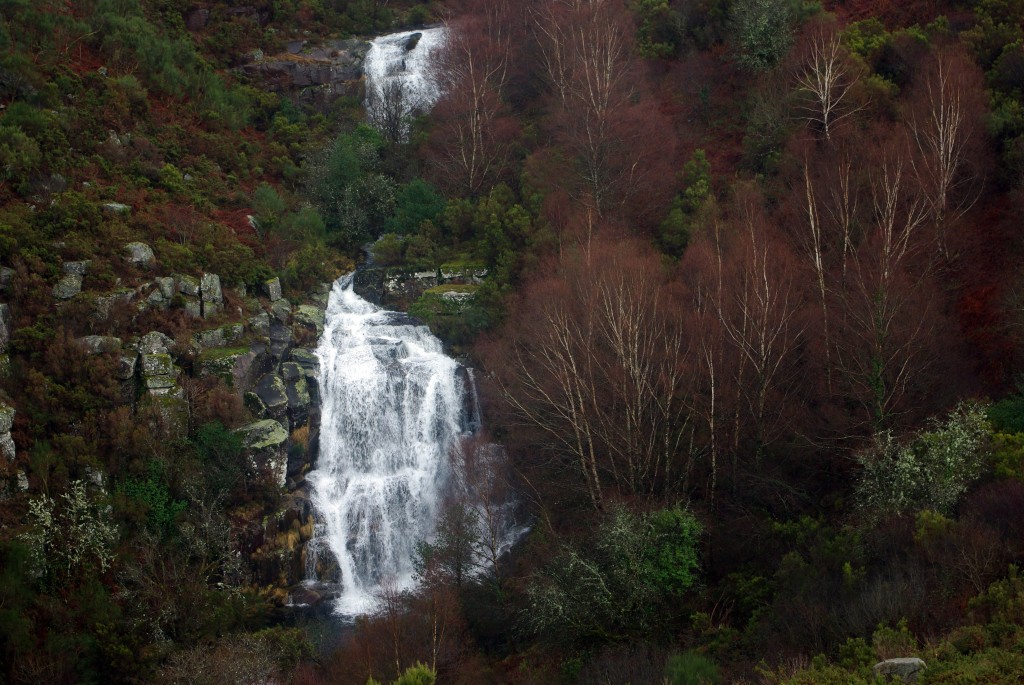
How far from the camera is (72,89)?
3522 centimetres

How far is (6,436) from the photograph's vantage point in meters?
24.0

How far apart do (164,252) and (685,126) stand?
911 inches

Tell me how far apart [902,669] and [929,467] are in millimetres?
7115

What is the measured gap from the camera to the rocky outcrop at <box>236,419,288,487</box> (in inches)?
1081

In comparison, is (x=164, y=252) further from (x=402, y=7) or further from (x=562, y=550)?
(x=402, y=7)

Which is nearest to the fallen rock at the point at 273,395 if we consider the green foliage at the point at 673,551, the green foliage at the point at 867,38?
the green foliage at the point at 673,551

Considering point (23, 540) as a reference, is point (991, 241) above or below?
above

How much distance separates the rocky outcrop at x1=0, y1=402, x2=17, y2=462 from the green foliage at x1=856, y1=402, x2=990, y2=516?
23.0 m

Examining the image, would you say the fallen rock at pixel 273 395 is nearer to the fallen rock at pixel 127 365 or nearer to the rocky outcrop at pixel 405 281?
the fallen rock at pixel 127 365

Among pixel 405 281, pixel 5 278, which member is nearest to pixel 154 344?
pixel 5 278

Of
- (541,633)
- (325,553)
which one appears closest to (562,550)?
(541,633)

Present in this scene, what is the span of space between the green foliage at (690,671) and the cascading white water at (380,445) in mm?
12757

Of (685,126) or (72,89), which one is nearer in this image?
(72,89)

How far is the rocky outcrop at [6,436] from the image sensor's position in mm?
23859
